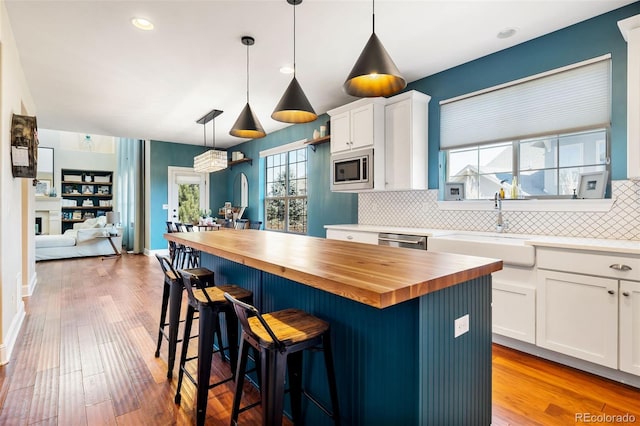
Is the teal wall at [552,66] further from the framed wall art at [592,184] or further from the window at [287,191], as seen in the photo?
the window at [287,191]

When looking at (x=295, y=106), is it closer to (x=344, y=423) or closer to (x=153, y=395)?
(x=344, y=423)

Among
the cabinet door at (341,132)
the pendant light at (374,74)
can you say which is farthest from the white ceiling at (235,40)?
the pendant light at (374,74)

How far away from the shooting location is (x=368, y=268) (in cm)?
140

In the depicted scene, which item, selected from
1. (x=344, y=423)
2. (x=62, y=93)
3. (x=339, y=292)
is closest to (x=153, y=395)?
(x=344, y=423)

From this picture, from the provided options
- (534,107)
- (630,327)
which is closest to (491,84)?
(534,107)

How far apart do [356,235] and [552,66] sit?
8.09 ft

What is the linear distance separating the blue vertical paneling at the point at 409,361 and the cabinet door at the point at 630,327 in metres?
1.20

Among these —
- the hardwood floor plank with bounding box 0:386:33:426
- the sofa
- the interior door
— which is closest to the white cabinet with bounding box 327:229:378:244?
the hardwood floor plank with bounding box 0:386:33:426

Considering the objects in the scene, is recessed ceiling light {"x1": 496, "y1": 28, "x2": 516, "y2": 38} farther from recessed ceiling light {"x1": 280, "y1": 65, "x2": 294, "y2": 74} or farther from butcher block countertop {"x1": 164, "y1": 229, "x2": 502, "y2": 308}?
butcher block countertop {"x1": 164, "y1": 229, "x2": 502, "y2": 308}

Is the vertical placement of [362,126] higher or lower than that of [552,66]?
lower

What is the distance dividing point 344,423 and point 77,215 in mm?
12037

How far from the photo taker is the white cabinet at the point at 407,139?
146 inches

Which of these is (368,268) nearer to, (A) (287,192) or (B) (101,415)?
(B) (101,415)

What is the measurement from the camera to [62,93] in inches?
174
